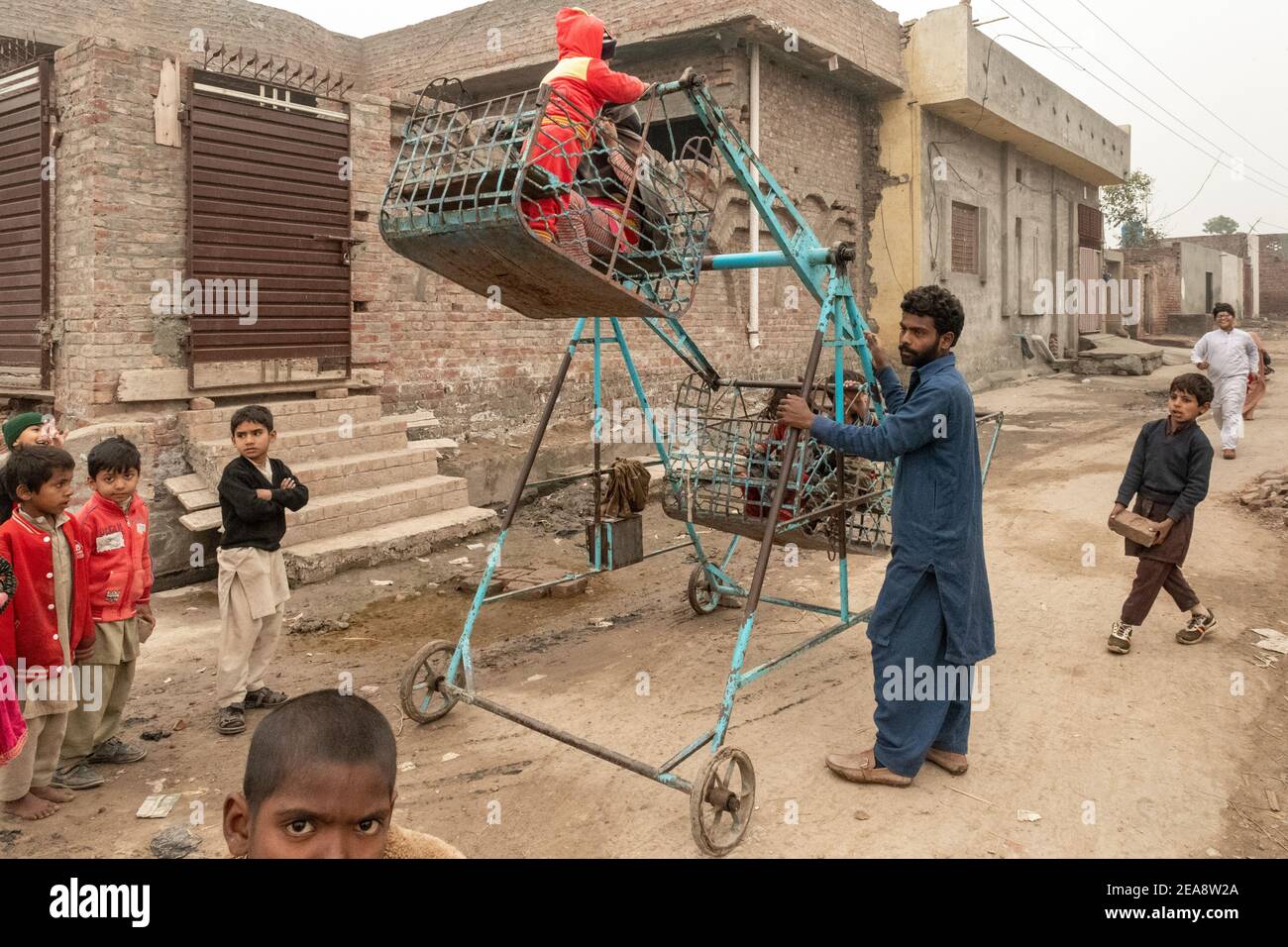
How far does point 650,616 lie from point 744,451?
1.76m

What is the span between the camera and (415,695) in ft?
15.6

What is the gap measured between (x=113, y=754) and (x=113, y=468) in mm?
1232

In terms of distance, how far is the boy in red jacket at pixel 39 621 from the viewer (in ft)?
11.5

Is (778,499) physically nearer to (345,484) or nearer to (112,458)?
(112,458)

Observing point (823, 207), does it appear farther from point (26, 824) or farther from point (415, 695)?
point (26, 824)

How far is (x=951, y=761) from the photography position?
3764mm

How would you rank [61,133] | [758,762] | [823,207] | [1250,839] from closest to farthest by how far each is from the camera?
[1250,839], [758,762], [61,133], [823,207]

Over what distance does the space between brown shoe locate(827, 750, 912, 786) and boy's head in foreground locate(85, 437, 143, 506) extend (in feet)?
10.5

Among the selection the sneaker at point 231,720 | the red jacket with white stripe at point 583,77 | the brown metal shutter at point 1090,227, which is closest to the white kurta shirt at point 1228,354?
the red jacket with white stripe at point 583,77

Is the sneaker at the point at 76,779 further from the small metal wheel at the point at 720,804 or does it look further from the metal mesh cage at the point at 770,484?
the metal mesh cage at the point at 770,484

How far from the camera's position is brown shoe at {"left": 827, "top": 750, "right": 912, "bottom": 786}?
365 centimetres

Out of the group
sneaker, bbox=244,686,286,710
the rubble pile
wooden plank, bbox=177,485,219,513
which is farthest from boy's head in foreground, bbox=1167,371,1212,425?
wooden plank, bbox=177,485,219,513

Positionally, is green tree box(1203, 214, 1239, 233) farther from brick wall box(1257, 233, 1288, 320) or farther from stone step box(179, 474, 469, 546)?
stone step box(179, 474, 469, 546)

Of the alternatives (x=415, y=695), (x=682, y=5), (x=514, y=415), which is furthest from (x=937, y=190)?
(x=415, y=695)
